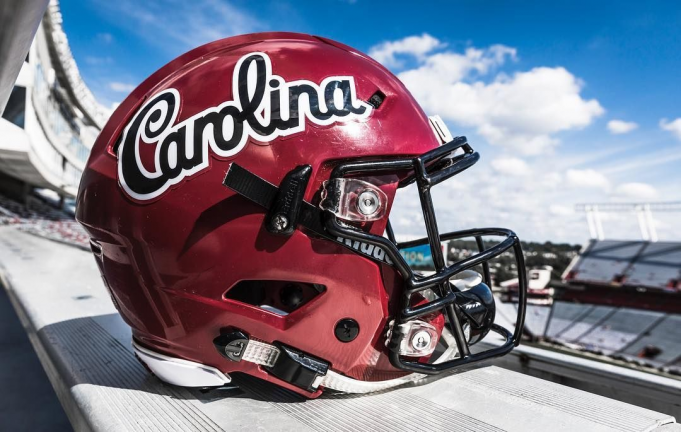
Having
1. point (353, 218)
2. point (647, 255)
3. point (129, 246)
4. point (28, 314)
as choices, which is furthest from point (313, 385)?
point (647, 255)

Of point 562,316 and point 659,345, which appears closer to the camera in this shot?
point 659,345

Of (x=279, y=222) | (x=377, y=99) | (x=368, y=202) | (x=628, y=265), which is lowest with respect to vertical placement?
(x=279, y=222)

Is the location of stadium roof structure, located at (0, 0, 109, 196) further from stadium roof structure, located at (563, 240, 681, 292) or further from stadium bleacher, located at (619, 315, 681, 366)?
stadium roof structure, located at (563, 240, 681, 292)

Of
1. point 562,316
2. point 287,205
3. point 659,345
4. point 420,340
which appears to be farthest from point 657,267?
point 287,205

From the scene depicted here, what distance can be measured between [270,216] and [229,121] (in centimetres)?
25

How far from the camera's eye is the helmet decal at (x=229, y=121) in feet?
3.41

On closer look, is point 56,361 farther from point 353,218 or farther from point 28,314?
point 353,218

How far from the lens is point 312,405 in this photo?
1118 millimetres

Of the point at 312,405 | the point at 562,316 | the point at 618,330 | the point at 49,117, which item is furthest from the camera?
the point at 49,117

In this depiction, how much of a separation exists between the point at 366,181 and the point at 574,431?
733 millimetres

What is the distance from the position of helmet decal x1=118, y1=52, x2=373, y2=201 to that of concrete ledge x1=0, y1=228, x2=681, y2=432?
51 centimetres

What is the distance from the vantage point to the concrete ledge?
0.99m

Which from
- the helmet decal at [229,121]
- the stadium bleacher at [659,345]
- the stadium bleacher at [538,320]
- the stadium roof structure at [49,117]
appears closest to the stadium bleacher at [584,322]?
the stadium bleacher at [538,320]

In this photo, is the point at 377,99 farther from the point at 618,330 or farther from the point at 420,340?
the point at 618,330
